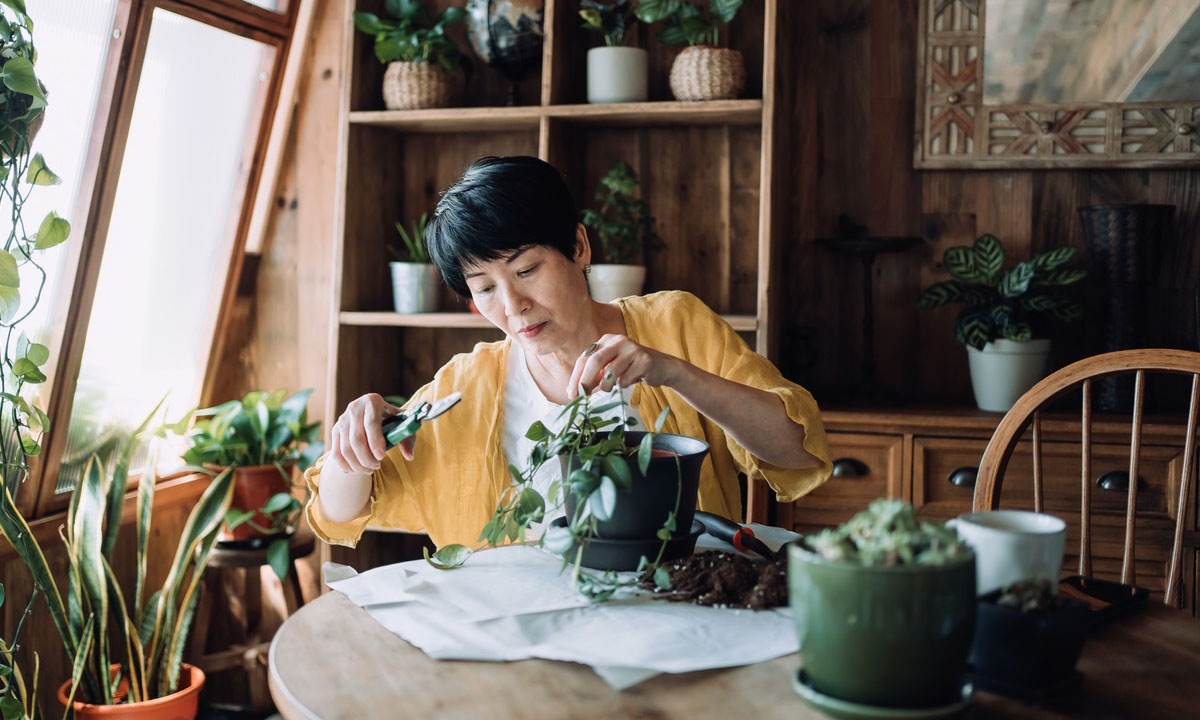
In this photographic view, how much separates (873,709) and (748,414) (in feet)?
2.46

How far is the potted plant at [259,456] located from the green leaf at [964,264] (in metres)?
1.78

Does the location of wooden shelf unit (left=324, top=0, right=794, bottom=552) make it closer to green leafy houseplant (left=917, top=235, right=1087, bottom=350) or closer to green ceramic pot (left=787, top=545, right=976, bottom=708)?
green leafy houseplant (left=917, top=235, right=1087, bottom=350)

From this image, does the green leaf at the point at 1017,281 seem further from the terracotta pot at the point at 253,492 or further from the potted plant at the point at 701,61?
the terracotta pot at the point at 253,492

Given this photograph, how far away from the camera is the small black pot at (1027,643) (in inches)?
31.9

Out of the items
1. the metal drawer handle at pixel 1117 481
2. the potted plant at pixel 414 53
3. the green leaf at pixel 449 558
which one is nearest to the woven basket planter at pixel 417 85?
the potted plant at pixel 414 53

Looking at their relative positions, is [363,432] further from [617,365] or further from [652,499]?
[652,499]

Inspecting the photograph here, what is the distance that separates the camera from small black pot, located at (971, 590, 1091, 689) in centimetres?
81

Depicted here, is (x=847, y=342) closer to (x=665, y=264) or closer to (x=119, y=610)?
(x=665, y=264)

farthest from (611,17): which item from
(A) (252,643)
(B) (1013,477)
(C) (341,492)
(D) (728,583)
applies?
(A) (252,643)

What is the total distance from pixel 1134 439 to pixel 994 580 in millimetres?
818

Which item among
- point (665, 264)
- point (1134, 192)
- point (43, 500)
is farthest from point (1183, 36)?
point (43, 500)

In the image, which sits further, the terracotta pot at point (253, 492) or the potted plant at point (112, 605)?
the terracotta pot at point (253, 492)

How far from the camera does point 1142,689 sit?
0.86 metres

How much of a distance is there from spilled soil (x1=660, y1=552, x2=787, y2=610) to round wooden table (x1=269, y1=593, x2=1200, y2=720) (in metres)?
0.11
